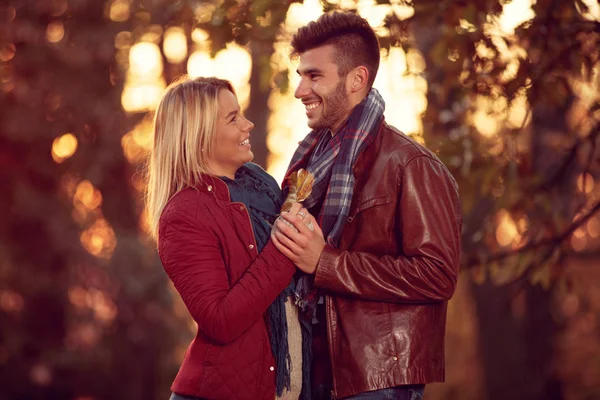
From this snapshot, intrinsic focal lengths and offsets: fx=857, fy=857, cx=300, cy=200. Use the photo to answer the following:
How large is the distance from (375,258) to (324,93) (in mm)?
853

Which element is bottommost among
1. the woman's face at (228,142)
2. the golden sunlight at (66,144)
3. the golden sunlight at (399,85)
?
the woman's face at (228,142)

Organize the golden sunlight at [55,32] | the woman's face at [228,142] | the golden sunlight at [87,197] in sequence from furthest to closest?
the golden sunlight at [87,197]
the golden sunlight at [55,32]
the woman's face at [228,142]

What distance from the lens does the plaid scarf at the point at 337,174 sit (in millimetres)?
3533

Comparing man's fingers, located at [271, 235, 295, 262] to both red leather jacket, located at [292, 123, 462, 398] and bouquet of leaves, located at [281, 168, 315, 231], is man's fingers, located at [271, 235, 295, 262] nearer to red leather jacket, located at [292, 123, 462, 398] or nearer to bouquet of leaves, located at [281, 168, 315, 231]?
red leather jacket, located at [292, 123, 462, 398]

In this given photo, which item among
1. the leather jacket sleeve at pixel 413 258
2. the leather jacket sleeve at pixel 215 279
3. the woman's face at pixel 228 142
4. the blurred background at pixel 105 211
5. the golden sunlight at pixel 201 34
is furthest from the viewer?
the blurred background at pixel 105 211

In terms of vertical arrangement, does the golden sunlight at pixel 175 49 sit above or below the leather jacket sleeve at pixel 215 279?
above

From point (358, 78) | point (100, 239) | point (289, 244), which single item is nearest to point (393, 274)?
point (289, 244)

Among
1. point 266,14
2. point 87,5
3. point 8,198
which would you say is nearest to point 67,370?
point 8,198

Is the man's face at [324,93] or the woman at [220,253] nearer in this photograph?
the woman at [220,253]

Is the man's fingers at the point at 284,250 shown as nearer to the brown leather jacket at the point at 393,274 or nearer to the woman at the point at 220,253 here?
the woman at the point at 220,253

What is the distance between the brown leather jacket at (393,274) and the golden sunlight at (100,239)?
9.35 m

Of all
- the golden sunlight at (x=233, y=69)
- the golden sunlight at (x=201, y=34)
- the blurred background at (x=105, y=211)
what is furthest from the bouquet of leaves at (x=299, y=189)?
the golden sunlight at (x=233, y=69)

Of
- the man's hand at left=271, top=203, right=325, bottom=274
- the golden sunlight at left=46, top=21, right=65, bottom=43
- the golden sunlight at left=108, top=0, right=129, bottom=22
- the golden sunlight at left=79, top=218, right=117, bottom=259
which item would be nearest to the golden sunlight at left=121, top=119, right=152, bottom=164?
the golden sunlight at left=79, top=218, right=117, bottom=259

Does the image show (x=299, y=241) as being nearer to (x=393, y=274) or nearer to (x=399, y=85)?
(x=393, y=274)
